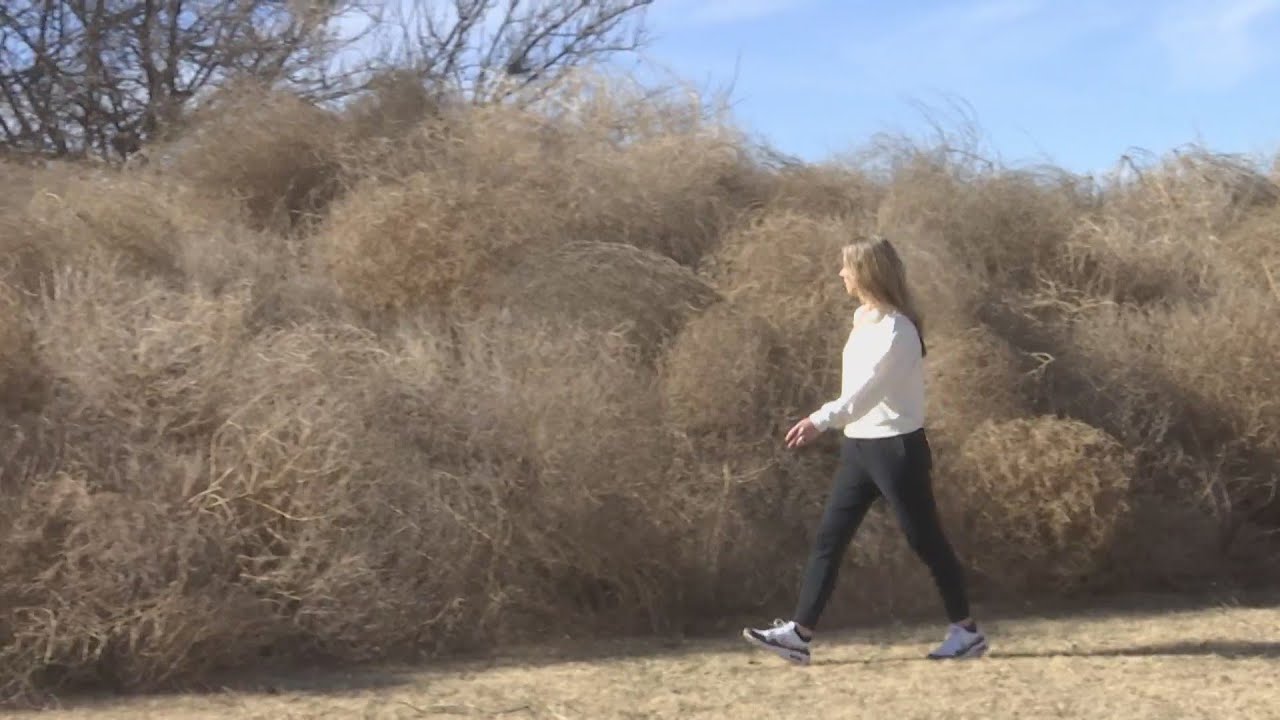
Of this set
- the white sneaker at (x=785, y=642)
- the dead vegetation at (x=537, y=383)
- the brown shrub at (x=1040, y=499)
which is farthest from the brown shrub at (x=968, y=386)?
the white sneaker at (x=785, y=642)

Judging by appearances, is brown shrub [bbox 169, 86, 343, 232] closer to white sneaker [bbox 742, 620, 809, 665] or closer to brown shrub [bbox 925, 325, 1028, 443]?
brown shrub [bbox 925, 325, 1028, 443]

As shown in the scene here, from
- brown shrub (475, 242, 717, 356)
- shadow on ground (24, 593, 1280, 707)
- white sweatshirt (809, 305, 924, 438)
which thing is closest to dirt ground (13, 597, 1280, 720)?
shadow on ground (24, 593, 1280, 707)

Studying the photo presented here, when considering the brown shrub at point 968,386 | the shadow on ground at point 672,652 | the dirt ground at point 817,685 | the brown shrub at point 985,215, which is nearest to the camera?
the dirt ground at point 817,685

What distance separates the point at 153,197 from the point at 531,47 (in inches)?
186

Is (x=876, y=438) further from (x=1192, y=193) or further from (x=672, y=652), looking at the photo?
(x=1192, y=193)

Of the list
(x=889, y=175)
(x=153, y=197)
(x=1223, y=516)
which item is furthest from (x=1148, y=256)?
(x=153, y=197)

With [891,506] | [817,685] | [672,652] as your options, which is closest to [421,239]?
[672,652]

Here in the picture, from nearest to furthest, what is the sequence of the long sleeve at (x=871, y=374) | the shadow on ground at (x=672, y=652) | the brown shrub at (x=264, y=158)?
the shadow on ground at (x=672, y=652) < the long sleeve at (x=871, y=374) < the brown shrub at (x=264, y=158)

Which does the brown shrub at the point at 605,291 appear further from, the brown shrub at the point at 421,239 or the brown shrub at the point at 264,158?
the brown shrub at the point at 264,158

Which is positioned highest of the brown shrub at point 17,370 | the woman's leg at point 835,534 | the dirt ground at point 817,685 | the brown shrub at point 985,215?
the brown shrub at point 985,215

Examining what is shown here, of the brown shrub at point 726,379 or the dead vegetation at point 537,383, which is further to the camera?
the brown shrub at point 726,379

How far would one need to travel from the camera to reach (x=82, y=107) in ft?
38.4

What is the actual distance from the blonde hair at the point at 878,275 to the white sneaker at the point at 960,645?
3.90 ft

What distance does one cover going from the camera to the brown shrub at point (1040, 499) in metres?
7.61
